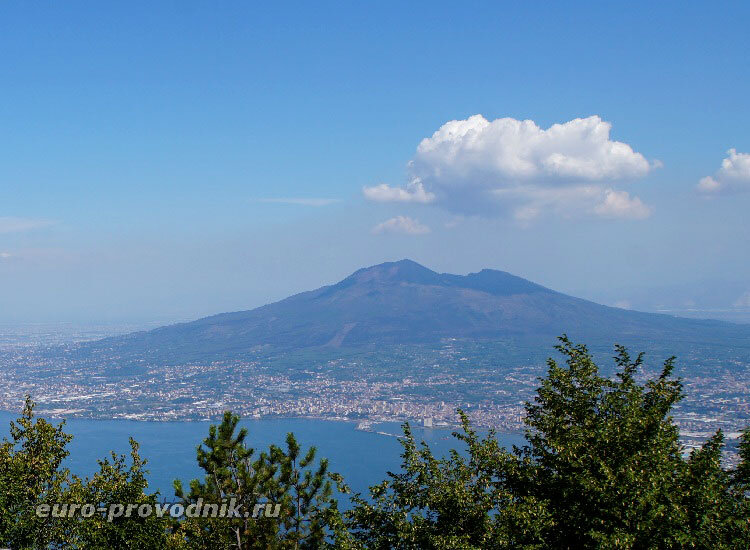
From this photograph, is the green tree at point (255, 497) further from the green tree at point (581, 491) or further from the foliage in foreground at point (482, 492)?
the green tree at point (581, 491)

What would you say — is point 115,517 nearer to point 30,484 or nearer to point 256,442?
point 30,484

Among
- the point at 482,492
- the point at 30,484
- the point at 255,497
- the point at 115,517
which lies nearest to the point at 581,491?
the point at 482,492

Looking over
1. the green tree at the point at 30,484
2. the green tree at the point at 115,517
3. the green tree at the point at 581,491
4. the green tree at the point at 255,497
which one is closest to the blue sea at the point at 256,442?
the green tree at the point at 30,484

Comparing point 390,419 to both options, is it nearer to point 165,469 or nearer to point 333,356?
point 165,469

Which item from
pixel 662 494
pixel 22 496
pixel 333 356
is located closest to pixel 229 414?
pixel 22 496

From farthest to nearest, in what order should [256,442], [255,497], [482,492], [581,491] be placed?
[256,442]
[255,497]
[482,492]
[581,491]

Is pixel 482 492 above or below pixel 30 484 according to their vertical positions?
above

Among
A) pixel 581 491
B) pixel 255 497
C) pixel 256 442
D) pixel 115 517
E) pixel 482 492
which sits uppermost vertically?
pixel 581 491
